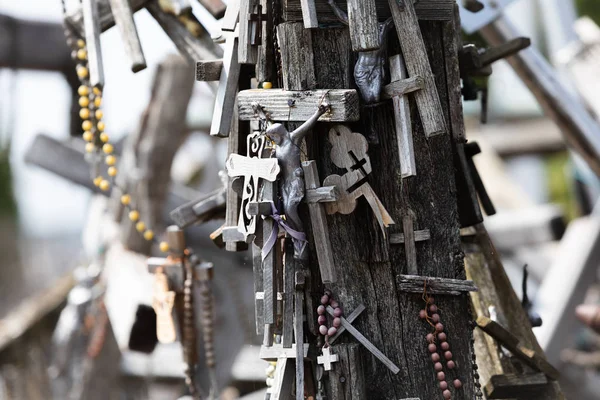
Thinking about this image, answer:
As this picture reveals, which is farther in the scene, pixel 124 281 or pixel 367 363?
pixel 124 281

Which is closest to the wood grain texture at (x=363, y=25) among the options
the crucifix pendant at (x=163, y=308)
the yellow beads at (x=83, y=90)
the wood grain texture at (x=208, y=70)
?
the wood grain texture at (x=208, y=70)

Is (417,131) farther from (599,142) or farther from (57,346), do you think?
(57,346)

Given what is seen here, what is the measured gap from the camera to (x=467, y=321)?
3.14 metres

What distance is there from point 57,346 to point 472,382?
13.0ft

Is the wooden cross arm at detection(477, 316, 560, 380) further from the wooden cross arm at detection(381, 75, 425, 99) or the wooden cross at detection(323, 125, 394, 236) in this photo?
the wooden cross arm at detection(381, 75, 425, 99)

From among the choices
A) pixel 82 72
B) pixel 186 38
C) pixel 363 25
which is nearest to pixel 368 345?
pixel 363 25

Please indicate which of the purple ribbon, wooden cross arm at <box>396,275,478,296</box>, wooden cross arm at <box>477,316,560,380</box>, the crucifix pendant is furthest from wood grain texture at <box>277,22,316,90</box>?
the crucifix pendant

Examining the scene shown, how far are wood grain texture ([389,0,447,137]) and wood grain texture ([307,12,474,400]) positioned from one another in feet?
0.25

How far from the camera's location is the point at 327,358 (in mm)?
2953

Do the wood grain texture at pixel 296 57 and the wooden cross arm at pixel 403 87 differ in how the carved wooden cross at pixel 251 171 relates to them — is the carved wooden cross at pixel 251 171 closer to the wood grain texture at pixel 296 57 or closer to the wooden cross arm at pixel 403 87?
the wood grain texture at pixel 296 57

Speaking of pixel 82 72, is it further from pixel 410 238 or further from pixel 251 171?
pixel 410 238

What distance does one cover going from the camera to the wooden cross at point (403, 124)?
9.48 feet

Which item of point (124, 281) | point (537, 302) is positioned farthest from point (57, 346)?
point (537, 302)

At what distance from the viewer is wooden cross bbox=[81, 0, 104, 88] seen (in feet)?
11.7
